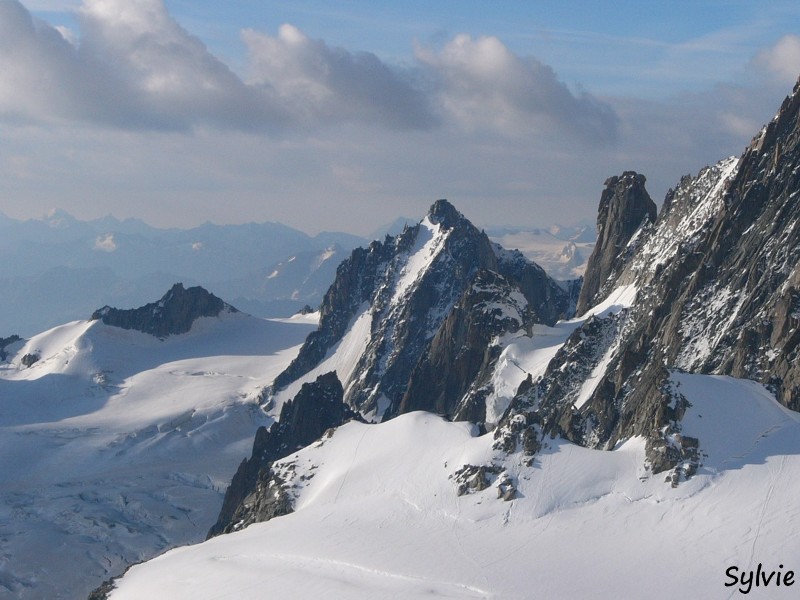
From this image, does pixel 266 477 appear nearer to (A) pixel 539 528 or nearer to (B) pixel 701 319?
(A) pixel 539 528

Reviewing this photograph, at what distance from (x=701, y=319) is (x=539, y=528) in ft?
195

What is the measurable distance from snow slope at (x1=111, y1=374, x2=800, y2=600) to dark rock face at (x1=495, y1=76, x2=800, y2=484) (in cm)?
561

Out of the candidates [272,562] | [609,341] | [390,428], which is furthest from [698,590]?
[609,341]

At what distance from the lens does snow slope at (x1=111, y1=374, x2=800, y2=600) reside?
309 feet

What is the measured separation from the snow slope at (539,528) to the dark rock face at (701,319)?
561 centimetres

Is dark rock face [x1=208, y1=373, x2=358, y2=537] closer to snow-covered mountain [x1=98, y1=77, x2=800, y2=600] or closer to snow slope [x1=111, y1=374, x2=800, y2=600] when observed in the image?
snow-covered mountain [x1=98, y1=77, x2=800, y2=600]

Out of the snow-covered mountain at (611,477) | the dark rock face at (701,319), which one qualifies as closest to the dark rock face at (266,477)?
the snow-covered mountain at (611,477)

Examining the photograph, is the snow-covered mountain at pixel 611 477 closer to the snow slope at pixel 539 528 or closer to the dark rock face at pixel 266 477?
the snow slope at pixel 539 528

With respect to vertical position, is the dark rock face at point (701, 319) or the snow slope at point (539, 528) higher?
the dark rock face at point (701, 319)

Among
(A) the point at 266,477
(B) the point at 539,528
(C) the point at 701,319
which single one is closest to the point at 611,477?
(B) the point at 539,528

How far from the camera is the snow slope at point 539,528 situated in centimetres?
9431

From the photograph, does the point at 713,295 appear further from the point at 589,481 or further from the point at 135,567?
the point at 135,567

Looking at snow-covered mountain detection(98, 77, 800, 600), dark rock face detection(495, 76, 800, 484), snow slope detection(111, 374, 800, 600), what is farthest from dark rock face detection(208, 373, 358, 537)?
dark rock face detection(495, 76, 800, 484)

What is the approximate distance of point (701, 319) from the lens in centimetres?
15162
